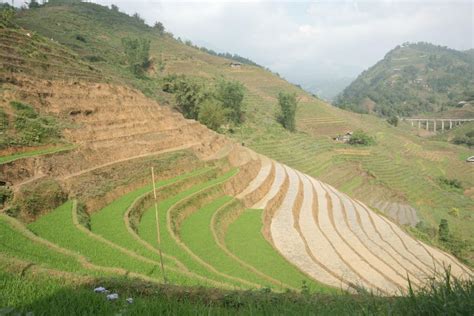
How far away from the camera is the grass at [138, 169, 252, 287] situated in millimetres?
10370

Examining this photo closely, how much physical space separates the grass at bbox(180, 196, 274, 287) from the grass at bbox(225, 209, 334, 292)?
104 cm

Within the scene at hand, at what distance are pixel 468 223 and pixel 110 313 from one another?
36196 millimetres

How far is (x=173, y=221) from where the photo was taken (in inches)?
574

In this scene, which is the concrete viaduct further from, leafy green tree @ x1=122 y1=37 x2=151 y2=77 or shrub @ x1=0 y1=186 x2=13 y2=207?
shrub @ x1=0 y1=186 x2=13 y2=207

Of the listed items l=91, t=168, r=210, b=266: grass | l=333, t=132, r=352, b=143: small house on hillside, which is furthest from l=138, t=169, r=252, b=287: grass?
l=333, t=132, r=352, b=143: small house on hillside

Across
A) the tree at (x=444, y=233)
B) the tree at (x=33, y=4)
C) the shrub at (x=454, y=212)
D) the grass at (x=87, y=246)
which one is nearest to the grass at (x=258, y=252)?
the grass at (x=87, y=246)

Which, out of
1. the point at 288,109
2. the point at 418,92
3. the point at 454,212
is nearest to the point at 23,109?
the point at 454,212

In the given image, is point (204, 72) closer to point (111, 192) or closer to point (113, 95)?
point (113, 95)

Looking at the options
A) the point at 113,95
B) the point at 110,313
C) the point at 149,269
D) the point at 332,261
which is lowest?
the point at 332,261

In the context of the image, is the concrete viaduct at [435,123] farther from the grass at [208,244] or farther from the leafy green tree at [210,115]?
the grass at [208,244]

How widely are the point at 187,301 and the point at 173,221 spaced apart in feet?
34.1

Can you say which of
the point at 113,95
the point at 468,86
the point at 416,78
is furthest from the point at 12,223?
the point at 416,78

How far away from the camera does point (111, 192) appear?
14.7m

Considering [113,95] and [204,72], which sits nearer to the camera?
[113,95]
